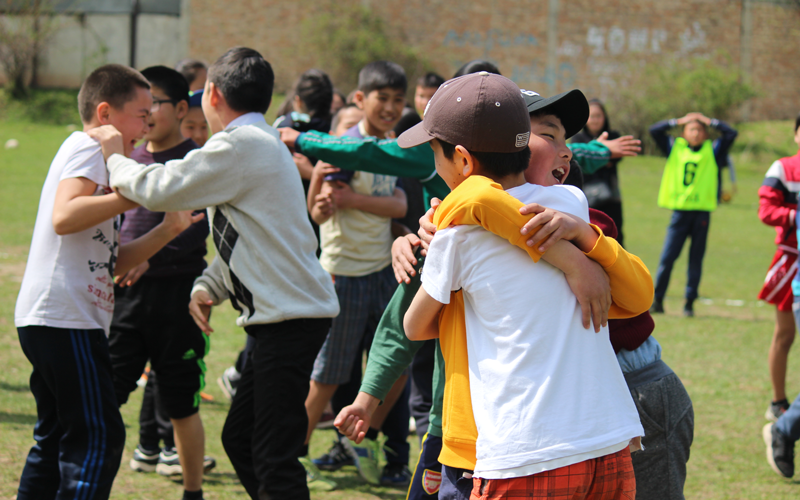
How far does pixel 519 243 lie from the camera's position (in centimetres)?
183

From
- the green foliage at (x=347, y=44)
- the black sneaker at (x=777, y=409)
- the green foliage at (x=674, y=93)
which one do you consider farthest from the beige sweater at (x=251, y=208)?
the green foliage at (x=674, y=93)

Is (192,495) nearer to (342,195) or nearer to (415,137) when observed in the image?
(342,195)

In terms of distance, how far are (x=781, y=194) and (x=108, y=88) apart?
14.0ft

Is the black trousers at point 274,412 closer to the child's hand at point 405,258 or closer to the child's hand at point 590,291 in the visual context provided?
the child's hand at point 405,258

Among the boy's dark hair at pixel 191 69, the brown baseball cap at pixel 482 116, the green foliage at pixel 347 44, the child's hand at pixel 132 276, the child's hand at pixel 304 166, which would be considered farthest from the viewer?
the green foliage at pixel 347 44

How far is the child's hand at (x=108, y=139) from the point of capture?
2924 mm

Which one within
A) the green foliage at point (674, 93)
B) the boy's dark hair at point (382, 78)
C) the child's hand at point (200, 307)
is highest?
the green foliage at point (674, 93)

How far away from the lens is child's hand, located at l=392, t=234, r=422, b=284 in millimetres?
2300

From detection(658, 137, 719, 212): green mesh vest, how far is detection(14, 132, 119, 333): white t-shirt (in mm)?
8037

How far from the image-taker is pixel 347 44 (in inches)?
1286

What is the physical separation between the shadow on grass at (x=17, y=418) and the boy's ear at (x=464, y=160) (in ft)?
12.3

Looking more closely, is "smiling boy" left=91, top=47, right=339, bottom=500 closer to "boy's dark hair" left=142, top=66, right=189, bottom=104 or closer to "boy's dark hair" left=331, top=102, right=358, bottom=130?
"boy's dark hair" left=142, top=66, right=189, bottom=104

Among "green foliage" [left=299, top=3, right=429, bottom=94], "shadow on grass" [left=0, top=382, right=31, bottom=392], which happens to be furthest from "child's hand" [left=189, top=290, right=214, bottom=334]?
"green foliage" [left=299, top=3, right=429, bottom=94]

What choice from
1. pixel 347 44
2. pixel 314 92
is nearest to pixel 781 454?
pixel 314 92
